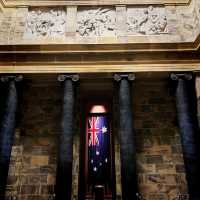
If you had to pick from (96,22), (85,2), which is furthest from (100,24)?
(85,2)

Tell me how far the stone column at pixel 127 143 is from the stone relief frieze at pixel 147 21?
1758 mm

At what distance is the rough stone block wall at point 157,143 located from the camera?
7434 mm

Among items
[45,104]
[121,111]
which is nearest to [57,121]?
[45,104]

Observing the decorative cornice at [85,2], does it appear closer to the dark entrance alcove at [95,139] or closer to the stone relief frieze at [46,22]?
the stone relief frieze at [46,22]

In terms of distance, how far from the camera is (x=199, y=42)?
7383 millimetres

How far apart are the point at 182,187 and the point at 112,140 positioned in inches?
90.5

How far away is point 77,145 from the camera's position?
7.91 metres

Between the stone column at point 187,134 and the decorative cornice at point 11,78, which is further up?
the decorative cornice at point 11,78

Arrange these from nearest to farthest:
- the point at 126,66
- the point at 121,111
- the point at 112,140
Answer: the point at 121,111, the point at 126,66, the point at 112,140

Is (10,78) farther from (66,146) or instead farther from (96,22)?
(96,22)

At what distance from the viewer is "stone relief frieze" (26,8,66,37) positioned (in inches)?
327

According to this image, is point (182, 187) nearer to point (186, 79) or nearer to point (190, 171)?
point (190, 171)

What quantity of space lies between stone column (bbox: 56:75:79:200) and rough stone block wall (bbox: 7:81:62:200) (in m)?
1.31

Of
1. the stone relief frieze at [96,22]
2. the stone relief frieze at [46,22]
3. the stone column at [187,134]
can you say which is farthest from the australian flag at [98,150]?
the stone relief frieze at [46,22]
